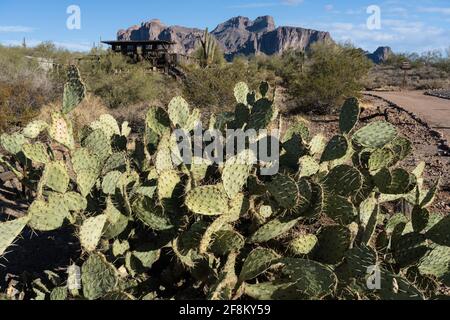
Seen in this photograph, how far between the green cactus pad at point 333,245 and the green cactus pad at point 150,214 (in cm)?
109

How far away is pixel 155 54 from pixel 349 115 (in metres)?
22.1

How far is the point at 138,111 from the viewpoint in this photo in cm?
1315

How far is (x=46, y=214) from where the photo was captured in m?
3.26

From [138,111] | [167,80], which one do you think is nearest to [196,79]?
[138,111]

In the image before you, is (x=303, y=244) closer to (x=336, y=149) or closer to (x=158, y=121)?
(x=336, y=149)

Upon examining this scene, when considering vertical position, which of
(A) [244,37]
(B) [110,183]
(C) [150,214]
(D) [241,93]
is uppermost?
(A) [244,37]

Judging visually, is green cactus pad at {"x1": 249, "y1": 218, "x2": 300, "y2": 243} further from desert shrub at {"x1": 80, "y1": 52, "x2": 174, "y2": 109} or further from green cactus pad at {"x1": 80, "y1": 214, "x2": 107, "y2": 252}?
desert shrub at {"x1": 80, "y1": 52, "x2": 174, "y2": 109}

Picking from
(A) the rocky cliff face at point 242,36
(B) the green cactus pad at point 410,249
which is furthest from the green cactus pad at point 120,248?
(A) the rocky cliff face at point 242,36

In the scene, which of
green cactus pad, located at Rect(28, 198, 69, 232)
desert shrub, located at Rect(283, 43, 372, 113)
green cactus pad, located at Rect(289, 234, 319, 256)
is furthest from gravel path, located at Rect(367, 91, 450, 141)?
green cactus pad, located at Rect(28, 198, 69, 232)

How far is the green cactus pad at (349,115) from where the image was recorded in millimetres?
3754

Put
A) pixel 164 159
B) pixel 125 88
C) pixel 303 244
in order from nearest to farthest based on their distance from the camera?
pixel 303 244 < pixel 164 159 < pixel 125 88

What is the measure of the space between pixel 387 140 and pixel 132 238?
225 cm

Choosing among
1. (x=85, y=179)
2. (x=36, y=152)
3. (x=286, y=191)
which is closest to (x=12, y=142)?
(x=36, y=152)
